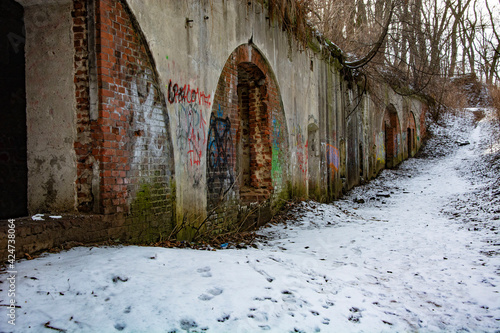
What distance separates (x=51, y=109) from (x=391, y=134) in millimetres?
18205

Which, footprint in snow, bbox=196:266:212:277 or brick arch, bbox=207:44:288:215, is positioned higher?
brick arch, bbox=207:44:288:215

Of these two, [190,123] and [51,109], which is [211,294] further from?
[190,123]

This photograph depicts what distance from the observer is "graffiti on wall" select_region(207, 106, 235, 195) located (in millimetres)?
5906

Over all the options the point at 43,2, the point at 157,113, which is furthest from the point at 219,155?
the point at 43,2

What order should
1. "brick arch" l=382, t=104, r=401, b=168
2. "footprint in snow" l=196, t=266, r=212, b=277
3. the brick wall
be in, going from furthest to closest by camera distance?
"brick arch" l=382, t=104, r=401, b=168 < the brick wall < "footprint in snow" l=196, t=266, r=212, b=277

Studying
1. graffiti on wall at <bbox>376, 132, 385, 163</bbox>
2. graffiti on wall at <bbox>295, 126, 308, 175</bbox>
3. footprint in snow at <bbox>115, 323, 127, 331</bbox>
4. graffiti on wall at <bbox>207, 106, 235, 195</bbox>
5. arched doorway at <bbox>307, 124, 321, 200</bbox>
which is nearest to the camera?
footprint in snow at <bbox>115, 323, 127, 331</bbox>

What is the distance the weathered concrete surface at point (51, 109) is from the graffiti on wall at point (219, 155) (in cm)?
221

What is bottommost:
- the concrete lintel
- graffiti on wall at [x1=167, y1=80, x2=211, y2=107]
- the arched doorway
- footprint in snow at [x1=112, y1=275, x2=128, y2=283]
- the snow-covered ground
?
the snow-covered ground

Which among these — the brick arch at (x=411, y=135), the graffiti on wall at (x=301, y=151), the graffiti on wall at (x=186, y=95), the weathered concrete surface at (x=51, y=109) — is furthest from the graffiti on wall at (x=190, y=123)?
the brick arch at (x=411, y=135)

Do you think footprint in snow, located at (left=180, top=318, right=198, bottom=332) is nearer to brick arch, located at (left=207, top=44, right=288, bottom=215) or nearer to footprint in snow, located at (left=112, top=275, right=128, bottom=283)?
footprint in snow, located at (left=112, top=275, right=128, bottom=283)

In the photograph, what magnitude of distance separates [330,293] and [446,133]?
2446cm

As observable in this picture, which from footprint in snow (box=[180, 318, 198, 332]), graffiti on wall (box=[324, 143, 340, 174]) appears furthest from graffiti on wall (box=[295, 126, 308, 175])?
footprint in snow (box=[180, 318, 198, 332])

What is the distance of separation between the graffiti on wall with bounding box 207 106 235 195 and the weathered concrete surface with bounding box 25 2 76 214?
2.21 meters

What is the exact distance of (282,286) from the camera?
12.2 ft
